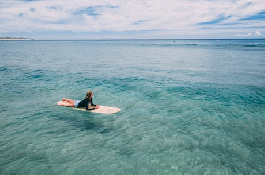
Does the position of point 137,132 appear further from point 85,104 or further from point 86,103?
point 85,104

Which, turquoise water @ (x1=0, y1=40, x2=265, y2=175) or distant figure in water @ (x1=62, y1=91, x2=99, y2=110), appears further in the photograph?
distant figure in water @ (x1=62, y1=91, x2=99, y2=110)

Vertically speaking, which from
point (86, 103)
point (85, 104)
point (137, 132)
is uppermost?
point (86, 103)

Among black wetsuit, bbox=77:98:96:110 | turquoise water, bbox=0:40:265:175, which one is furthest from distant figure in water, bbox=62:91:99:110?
turquoise water, bbox=0:40:265:175

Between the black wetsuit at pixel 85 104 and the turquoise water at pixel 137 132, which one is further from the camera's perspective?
the black wetsuit at pixel 85 104

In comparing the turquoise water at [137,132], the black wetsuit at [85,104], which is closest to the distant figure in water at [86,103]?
the black wetsuit at [85,104]

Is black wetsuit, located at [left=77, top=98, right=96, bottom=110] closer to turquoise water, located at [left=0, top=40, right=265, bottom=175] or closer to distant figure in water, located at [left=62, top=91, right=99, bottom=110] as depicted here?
distant figure in water, located at [left=62, top=91, right=99, bottom=110]

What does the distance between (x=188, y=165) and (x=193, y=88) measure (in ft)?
43.3

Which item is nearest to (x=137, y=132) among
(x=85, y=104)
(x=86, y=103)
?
(x=86, y=103)

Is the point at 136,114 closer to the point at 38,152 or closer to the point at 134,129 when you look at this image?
the point at 134,129

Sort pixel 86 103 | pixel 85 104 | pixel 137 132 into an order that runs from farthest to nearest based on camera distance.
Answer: pixel 85 104, pixel 86 103, pixel 137 132

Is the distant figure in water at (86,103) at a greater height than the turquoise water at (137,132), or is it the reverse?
the distant figure in water at (86,103)

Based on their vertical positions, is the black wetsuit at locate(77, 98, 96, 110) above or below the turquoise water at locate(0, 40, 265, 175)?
above

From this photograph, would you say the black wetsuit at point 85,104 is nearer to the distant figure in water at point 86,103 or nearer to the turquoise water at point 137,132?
the distant figure in water at point 86,103

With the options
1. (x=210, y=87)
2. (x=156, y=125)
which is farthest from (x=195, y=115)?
(x=210, y=87)
